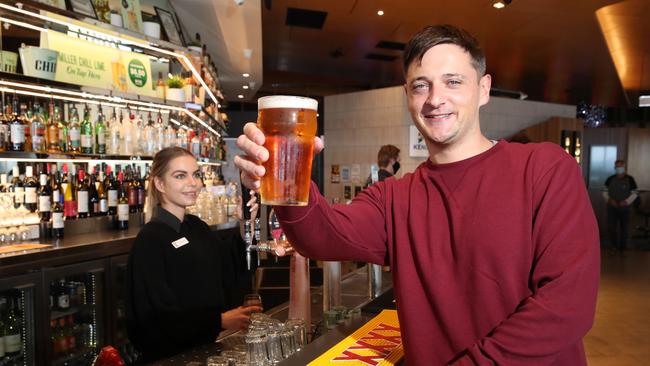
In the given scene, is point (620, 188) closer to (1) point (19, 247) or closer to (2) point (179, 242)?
(2) point (179, 242)

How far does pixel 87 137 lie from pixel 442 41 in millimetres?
3621

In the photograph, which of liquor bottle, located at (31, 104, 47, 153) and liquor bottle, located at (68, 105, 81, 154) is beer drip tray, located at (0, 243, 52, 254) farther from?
liquor bottle, located at (68, 105, 81, 154)

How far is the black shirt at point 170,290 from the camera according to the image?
2.05 meters

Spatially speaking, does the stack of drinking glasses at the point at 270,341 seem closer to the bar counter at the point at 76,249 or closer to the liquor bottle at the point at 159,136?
the bar counter at the point at 76,249

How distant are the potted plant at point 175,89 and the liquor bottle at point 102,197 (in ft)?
3.32

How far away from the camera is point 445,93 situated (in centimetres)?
115

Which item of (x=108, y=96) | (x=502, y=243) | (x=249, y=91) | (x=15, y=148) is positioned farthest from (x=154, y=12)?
(x=249, y=91)

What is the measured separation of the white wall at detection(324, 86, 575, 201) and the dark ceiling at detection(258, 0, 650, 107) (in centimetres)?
93

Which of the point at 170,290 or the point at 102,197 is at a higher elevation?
the point at 102,197

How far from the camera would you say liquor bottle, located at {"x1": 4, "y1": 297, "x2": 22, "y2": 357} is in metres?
2.90

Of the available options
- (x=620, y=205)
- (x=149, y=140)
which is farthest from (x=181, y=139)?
(x=620, y=205)

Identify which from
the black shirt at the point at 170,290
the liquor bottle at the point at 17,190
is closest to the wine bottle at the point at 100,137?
the liquor bottle at the point at 17,190

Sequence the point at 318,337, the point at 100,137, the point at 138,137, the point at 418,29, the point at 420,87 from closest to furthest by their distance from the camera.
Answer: the point at 420,87 → the point at 318,337 → the point at 100,137 → the point at 138,137 → the point at 418,29

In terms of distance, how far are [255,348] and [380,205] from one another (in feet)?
1.71
